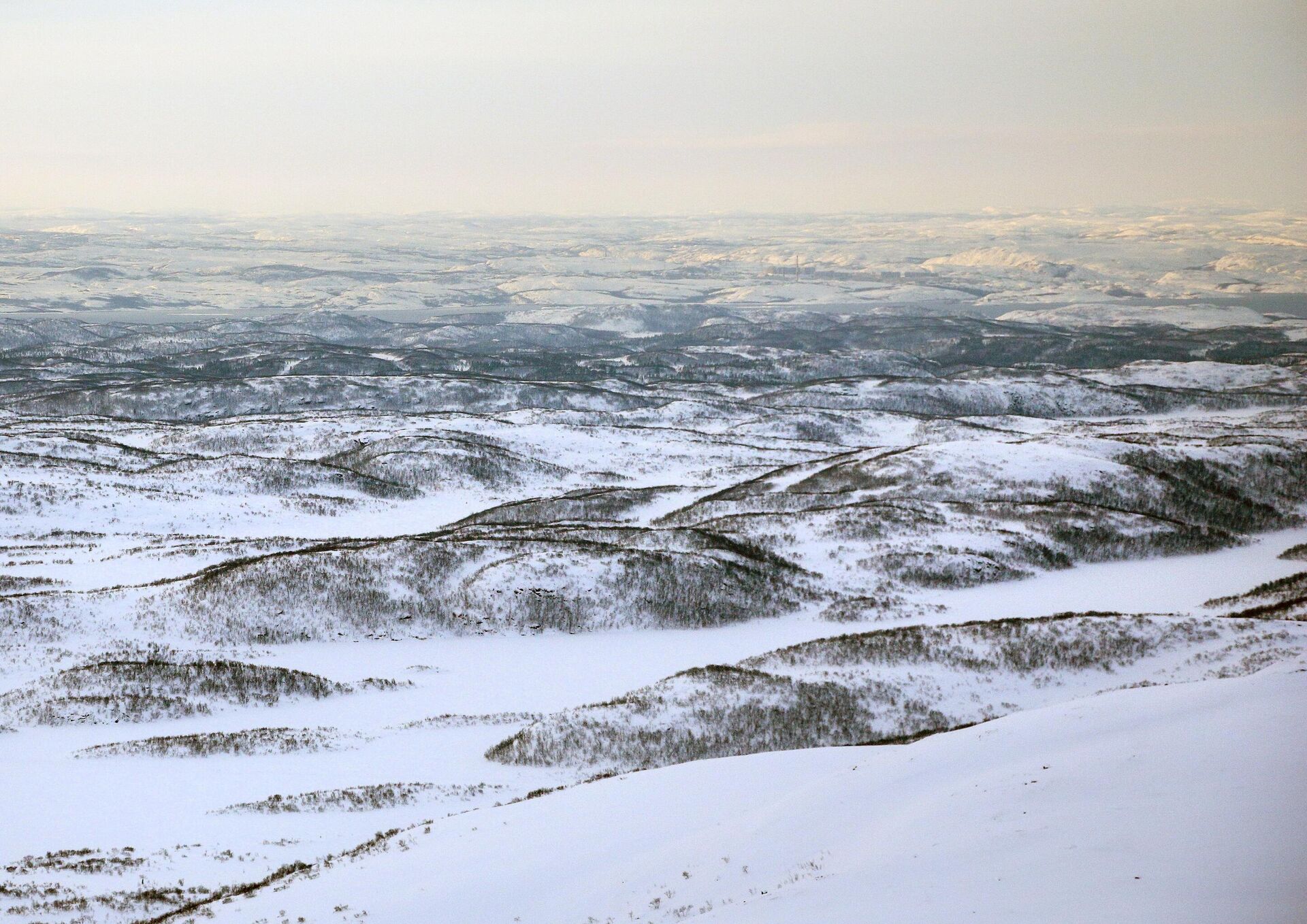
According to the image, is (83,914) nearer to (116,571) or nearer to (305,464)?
(116,571)

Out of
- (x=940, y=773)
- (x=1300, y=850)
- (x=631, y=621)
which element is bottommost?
(x=631, y=621)

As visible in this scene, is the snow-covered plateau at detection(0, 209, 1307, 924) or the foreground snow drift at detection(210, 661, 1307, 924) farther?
the snow-covered plateau at detection(0, 209, 1307, 924)

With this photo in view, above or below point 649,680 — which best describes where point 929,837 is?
above

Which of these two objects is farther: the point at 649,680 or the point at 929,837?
the point at 649,680

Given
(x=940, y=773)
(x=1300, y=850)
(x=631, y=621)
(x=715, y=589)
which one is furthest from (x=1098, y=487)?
(x=1300, y=850)

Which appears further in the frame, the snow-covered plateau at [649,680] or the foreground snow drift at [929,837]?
the snow-covered plateau at [649,680]

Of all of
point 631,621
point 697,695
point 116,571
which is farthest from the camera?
point 116,571

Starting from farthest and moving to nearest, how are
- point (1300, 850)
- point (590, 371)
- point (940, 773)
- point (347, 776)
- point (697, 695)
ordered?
point (590, 371), point (697, 695), point (347, 776), point (940, 773), point (1300, 850)

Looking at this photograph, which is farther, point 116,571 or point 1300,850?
point 116,571
